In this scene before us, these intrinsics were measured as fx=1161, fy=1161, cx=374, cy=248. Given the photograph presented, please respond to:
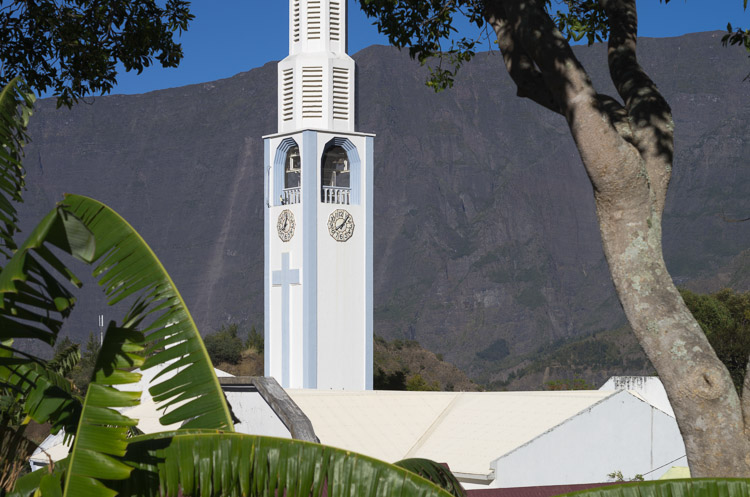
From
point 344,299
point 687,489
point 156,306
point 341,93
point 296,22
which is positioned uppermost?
point 296,22

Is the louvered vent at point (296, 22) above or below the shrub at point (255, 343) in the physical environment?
above

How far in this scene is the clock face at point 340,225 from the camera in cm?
4706

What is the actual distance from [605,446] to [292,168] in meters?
29.3

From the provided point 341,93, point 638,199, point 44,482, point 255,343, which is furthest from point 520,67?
point 255,343

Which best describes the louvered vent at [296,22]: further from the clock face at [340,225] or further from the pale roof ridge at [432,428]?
the pale roof ridge at [432,428]

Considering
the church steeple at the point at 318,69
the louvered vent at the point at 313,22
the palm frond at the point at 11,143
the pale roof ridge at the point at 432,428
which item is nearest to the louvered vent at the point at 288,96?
the church steeple at the point at 318,69

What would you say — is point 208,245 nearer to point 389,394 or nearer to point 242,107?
point 242,107

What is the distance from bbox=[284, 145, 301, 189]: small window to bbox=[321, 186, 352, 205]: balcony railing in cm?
126

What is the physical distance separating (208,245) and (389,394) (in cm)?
14965

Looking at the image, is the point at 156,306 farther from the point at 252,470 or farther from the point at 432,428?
the point at 432,428

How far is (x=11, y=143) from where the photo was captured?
5.04 m

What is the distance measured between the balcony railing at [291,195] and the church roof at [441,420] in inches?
884

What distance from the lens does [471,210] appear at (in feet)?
594

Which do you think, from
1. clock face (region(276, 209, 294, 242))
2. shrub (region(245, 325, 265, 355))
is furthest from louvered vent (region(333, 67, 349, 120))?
shrub (region(245, 325, 265, 355))
